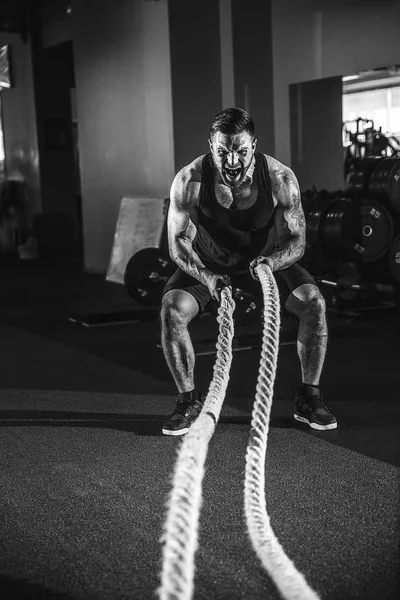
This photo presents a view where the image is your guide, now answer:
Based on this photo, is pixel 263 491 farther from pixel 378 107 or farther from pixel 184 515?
pixel 378 107

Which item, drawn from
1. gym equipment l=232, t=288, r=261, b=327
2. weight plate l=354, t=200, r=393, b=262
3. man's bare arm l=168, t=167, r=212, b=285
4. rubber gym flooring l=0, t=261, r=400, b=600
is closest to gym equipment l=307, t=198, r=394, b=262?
weight plate l=354, t=200, r=393, b=262

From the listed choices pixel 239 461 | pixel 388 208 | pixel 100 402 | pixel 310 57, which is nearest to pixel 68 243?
pixel 310 57

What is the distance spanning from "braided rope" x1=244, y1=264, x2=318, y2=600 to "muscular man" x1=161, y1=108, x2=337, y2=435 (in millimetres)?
566

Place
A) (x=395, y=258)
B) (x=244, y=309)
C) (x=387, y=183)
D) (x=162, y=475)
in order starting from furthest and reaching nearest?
(x=387, y=183) < (x=395, y=258) < (x=244, y=309) < (x=162, y=475)

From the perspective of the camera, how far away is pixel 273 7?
6.34 m

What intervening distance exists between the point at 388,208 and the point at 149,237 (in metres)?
1.85

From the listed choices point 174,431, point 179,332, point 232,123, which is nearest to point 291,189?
point 232,123

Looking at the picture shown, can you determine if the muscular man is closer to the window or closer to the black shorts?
the black shorts

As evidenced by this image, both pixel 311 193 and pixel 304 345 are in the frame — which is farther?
pixel 311 193

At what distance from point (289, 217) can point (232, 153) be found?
329mm

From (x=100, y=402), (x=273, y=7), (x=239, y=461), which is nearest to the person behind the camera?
(x=239, y=461)

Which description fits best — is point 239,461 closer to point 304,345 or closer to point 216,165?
point 304,345

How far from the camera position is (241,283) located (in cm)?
272

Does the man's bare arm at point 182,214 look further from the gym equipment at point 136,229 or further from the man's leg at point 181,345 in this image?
the gym equipment at point 136,229
